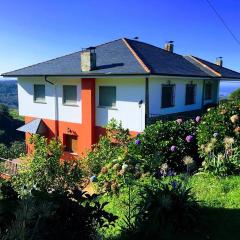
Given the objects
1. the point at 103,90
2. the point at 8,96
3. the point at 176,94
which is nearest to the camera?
the point at 103,90

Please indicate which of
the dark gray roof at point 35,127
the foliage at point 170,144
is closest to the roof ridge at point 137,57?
the foliage at point 170,144

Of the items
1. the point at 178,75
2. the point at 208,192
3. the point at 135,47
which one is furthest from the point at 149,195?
the point at 135,47

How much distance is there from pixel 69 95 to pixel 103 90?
9.19ft

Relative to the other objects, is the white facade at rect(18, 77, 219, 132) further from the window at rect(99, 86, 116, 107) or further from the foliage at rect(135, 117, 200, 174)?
the foliage at rect(135, 117, 200, 174)

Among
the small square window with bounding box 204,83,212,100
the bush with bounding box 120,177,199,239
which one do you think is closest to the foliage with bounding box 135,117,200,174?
the bush with bounding box 120,177,199,239

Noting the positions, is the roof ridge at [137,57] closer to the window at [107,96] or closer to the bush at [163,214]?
the window at [107,96]

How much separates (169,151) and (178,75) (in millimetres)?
8197

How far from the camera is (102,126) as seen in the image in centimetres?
1950

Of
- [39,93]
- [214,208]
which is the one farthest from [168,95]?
[214,208]

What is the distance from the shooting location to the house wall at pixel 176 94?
1788cm

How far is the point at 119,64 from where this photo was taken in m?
18.5

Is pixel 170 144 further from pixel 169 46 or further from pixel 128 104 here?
pixel 169 46

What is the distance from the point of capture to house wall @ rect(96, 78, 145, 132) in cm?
1756

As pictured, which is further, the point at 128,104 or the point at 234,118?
the point at 128,104
